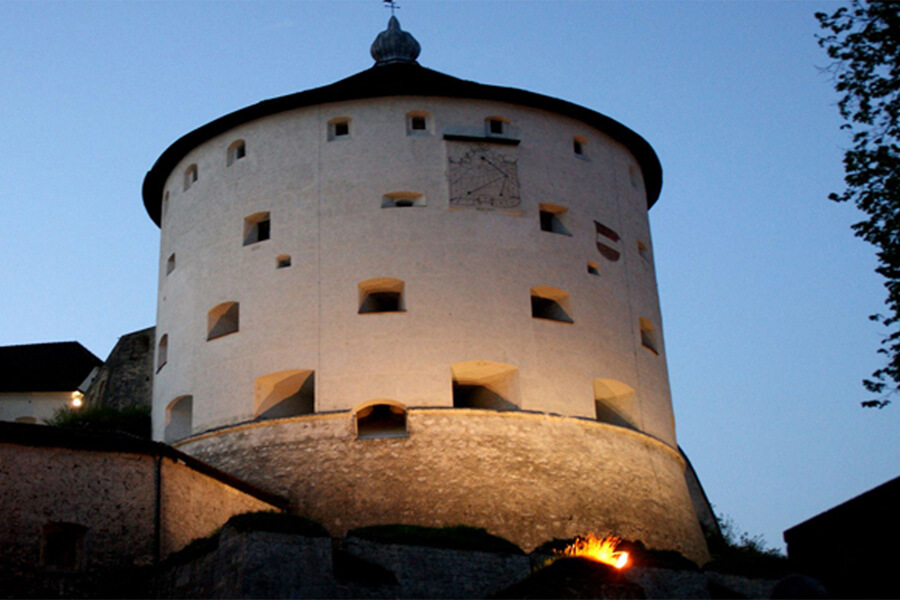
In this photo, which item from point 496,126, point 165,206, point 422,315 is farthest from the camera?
point 165,206

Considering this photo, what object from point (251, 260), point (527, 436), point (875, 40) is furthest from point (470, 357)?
point (875, 40)

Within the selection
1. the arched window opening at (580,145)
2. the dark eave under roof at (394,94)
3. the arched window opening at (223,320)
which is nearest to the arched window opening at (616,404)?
the arched window opening at (580,145)

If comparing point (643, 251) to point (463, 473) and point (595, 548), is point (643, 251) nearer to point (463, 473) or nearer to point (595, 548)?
point (463, 473)

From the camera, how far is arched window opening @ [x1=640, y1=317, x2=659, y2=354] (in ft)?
83.9

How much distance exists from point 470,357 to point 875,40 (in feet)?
32.4

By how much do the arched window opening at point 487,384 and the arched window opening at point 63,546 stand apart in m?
7.55

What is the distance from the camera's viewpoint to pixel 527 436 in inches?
879

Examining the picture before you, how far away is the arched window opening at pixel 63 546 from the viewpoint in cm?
1711

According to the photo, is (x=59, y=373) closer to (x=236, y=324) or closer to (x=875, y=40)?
(x=236, y=324)

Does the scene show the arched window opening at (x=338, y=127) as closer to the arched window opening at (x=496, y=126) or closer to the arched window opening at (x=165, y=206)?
the arched window opening at (x=496, y=126)

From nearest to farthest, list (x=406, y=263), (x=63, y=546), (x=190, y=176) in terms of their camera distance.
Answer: (x=63, y=546)
(x=406, y=263)
(x=190, y=176)

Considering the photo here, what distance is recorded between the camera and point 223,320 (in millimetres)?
24750

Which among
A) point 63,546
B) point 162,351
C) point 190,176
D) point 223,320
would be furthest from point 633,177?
point 63,546

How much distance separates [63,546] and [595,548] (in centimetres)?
835
